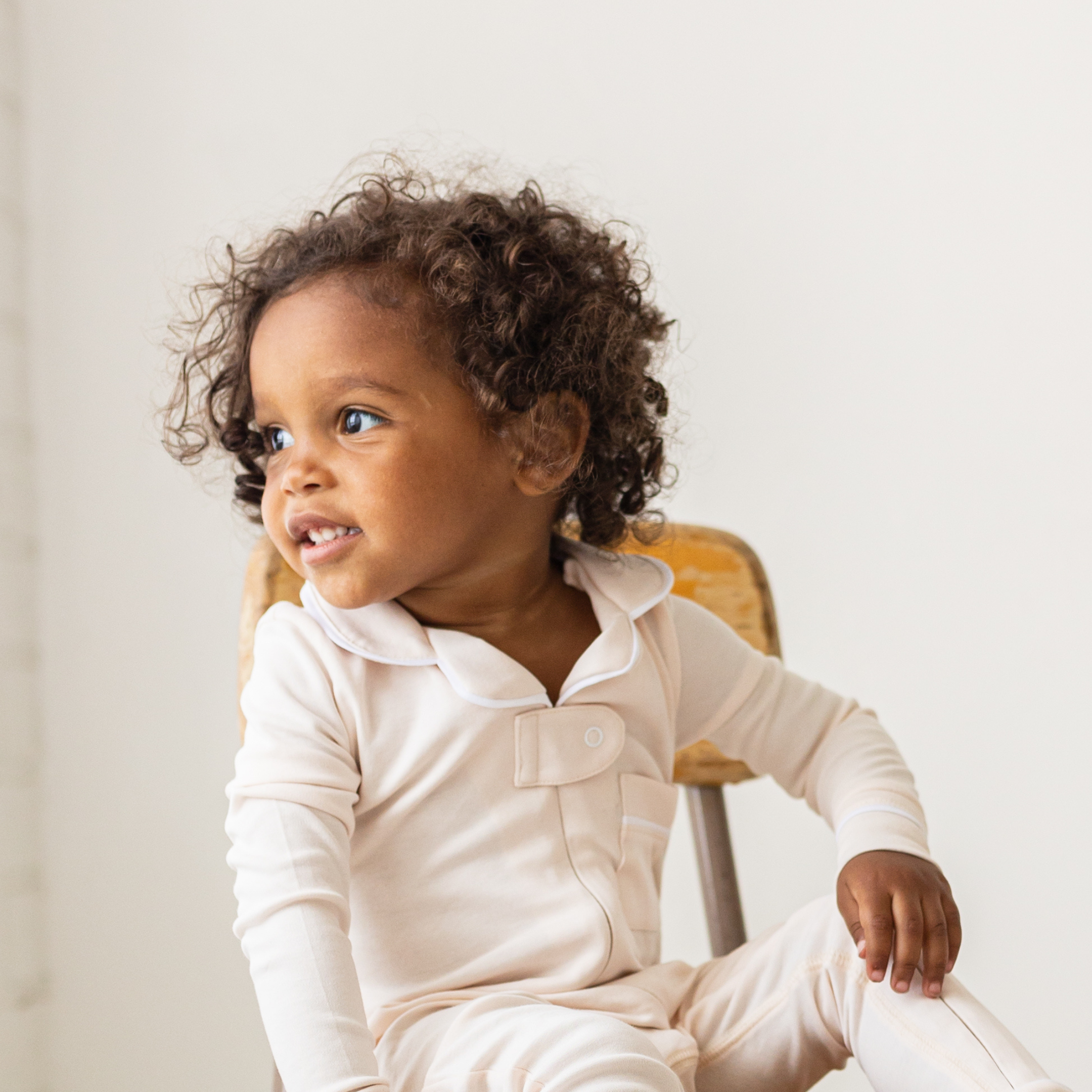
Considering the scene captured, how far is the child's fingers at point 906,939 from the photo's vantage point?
2.02ft

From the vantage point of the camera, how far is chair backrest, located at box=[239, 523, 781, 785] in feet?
3.12

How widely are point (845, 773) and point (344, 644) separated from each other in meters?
0.33

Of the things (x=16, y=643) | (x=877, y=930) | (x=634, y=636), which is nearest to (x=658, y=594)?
(x=634, y=636)

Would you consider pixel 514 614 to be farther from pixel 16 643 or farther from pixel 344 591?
pixel 16 643

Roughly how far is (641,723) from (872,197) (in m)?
0.74

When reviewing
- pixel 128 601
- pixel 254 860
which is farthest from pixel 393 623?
pixel 128 601

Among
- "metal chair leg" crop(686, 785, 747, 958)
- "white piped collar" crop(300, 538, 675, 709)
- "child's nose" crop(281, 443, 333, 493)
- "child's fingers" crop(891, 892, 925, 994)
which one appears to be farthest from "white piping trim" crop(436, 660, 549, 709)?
"metal chair leg" crop(686, 785, 747, 958)

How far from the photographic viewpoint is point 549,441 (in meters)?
0.74

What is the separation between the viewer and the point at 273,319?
700mm

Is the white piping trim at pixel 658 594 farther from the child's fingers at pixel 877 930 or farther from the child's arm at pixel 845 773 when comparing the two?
the child's fingers at pixel 877 930

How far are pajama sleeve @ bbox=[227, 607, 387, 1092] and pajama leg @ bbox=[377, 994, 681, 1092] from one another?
0.04 meters

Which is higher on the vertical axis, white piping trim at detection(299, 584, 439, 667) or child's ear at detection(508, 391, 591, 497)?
child's ear at detection(508, 391, 591, 497)

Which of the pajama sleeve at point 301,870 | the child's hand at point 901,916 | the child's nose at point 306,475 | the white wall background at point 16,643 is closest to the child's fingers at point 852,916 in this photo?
the child's hand at point 901,916

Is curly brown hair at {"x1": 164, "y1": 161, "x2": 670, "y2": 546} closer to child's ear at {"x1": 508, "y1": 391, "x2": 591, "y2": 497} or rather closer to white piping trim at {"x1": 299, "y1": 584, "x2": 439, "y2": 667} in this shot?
child's ear at {"x1": 508, "y1": 391, "x2": 591, "y2": 497}
